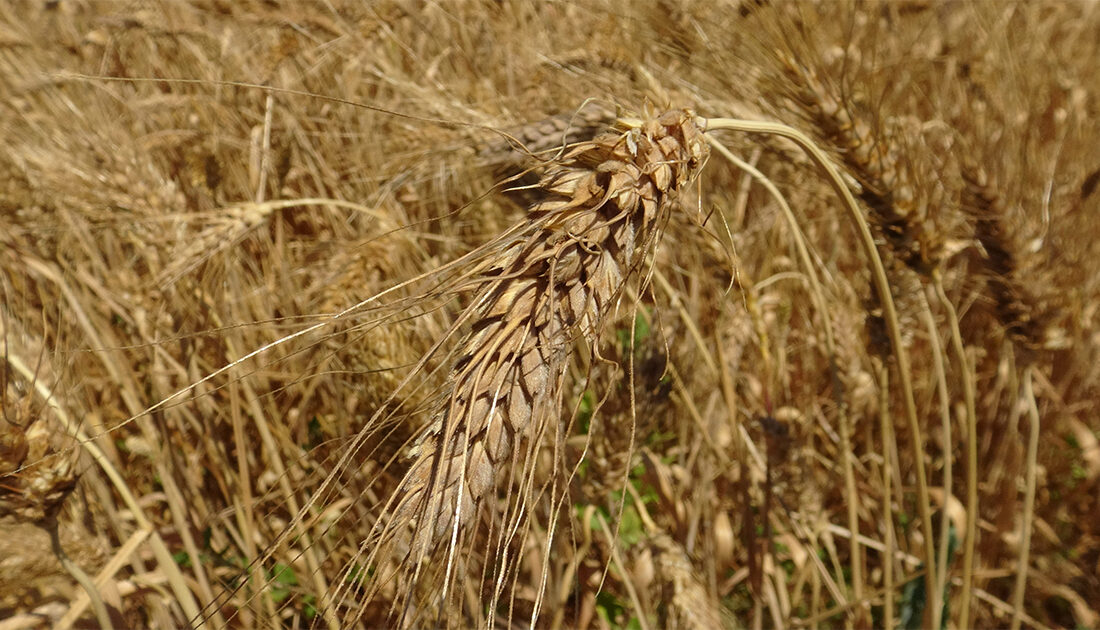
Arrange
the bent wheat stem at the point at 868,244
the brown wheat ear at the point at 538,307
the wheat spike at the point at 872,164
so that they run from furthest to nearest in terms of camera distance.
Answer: the wheat spike at the point at 872,164 < the bent wheat stem at the point at 868,244 < the brown wheat ear at the point at 538,307

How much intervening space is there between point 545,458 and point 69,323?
0.96 m

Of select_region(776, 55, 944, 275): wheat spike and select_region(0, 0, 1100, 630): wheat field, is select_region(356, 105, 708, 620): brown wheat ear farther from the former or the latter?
select_region(776, 55, 944, 275): wheat spike

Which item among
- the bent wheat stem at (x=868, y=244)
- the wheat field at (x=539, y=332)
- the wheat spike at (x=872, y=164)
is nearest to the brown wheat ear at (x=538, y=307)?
the wheat field at (x=539, y=332)

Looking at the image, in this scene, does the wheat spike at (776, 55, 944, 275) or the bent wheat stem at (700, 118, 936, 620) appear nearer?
the bent wheat stem at (700, 118, 936, 620)

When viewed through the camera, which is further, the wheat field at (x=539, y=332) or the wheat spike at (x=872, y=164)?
the wheat spike at (x=872, y=164)

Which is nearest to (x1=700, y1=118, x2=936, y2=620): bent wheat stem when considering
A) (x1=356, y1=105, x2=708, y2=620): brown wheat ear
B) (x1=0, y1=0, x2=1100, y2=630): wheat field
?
(x1=0, y1=0, x2=1100, y2=630): wheat field

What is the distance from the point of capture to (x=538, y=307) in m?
0.62

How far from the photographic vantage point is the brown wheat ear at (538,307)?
591mm

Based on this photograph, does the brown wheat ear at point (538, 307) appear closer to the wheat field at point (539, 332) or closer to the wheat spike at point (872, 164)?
the wheat field at point (539, 332)

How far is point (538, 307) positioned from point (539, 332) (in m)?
0.02

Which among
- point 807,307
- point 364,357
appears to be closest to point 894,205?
point 364,357

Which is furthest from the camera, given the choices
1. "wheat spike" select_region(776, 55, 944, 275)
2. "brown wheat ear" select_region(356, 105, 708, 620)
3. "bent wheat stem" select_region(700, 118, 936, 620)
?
"wheat spike" select_region(776, 55, 944, 275)

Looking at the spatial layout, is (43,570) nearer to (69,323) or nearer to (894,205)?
(69,323)

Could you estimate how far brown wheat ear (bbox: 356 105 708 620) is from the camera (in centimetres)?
59
